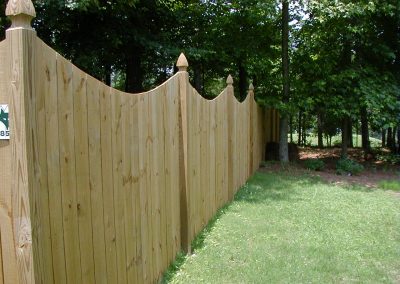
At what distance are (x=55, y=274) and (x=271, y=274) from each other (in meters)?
2.45

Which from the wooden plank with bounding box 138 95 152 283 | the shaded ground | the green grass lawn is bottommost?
the green grass lawn

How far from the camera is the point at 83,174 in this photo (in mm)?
2203

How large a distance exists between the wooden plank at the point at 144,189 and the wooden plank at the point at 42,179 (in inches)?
47.4

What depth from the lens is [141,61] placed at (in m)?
12.2

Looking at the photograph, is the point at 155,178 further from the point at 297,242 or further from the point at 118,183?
the point at 297,242

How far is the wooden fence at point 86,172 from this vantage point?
5.56 feet

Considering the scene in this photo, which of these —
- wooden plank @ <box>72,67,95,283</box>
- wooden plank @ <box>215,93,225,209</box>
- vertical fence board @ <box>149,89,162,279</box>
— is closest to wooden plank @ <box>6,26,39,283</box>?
wooden plank @ <box>72,67,95,283</box>

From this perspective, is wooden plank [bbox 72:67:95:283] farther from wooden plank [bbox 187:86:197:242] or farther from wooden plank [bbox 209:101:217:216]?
wooden plank [bbox 209:101:217:216]

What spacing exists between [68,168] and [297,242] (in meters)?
3.45

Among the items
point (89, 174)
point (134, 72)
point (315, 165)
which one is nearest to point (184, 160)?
point (89, 174)

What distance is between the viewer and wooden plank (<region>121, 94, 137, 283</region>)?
2743 mm

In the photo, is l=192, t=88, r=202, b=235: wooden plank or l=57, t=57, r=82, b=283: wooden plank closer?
l=57, t=57, r=82, b=283: wooden plank

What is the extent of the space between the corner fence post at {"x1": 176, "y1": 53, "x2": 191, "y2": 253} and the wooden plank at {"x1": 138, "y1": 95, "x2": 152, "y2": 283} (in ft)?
3.19

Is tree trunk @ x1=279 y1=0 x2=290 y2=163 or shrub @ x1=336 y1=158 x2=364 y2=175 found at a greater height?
tree trunk @ x1=279 y1=0 x2=290 y2=163
